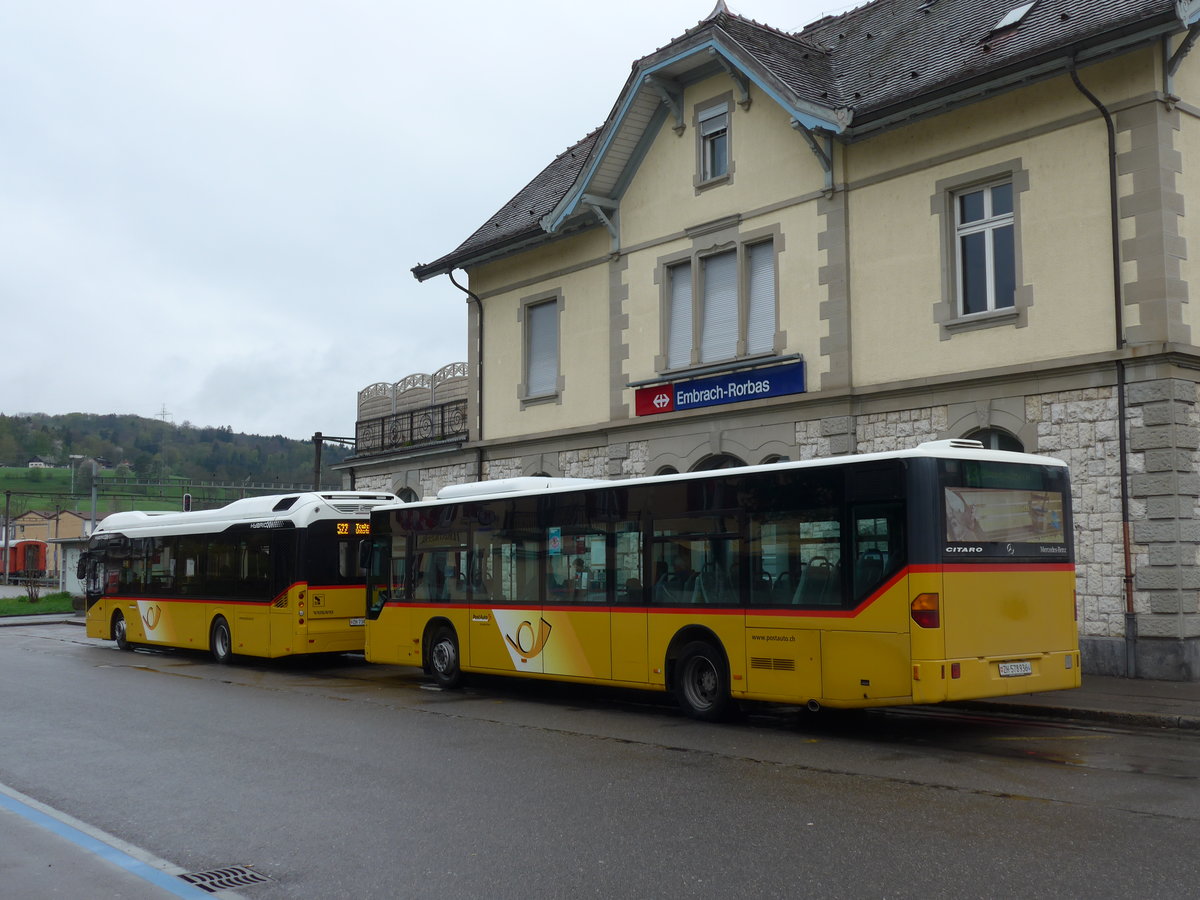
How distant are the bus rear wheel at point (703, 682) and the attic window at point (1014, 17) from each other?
11.0m

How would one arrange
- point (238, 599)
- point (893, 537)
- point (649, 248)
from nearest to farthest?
point (893, 537) → point (238, 599) → point (649, 248)

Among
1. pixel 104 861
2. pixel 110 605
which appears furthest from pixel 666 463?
pixel 104 861

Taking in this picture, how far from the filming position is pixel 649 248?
2309cm

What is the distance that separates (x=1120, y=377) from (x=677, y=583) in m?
6.96

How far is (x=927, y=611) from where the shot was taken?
10789mm

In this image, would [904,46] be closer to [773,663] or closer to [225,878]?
[773,663]

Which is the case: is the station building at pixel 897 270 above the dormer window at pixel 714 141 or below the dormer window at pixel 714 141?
below

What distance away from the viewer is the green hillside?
100m

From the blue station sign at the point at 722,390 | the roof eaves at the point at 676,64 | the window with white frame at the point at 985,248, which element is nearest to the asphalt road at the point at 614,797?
the window with white frame at the point at 985,248

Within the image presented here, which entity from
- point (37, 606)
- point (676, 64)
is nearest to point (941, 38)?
point (676, 64)

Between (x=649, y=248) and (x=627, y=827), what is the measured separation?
660 inches

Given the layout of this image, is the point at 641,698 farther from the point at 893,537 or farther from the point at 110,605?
the point at 110,605

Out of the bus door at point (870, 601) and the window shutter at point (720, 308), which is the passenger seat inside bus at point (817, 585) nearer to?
the bus door at point (870, 601)

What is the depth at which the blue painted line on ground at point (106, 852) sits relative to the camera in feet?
20.8
